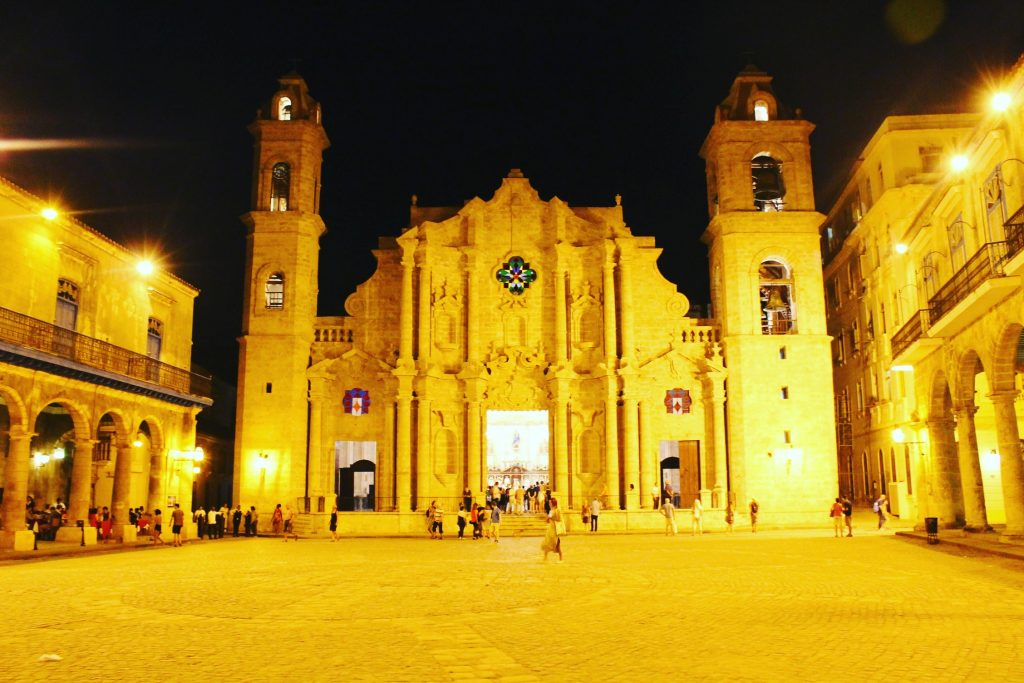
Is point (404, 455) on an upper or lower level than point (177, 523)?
upper

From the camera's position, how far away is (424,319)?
37.5m

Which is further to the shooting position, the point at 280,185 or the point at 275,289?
the point at 280,185

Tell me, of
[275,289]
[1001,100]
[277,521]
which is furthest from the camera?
[275,289]

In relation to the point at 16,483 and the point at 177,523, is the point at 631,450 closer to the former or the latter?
the point at 177,523

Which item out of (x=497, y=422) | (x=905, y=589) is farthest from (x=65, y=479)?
(x=905, y=589)

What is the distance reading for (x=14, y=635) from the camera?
1008 centimetres

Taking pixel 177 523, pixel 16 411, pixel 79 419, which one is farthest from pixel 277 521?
pixel 16 411

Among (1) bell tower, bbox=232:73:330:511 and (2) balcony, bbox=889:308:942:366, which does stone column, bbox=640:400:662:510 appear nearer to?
(2) balcony, bbox=889:308:942:366

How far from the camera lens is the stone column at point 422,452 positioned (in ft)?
117

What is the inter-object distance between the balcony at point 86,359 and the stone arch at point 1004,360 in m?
24.2

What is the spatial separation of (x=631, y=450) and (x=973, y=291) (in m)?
18.6

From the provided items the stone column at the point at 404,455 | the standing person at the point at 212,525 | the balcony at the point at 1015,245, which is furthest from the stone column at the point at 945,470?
the standing person at the point at 212,525

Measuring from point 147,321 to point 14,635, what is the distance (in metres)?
21.7

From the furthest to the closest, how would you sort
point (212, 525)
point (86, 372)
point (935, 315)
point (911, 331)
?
point (212, 525)
point (911, 331)
point (86, 372)
point (935, 315)
